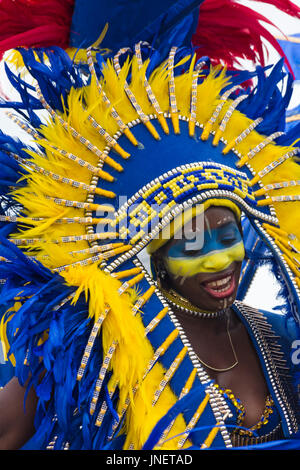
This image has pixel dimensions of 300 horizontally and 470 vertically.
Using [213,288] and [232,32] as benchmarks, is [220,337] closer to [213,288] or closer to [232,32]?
[213,288]

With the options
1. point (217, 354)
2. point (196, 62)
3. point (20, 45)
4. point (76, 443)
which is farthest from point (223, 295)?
point (20, 45)

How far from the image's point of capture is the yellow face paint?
1.93m

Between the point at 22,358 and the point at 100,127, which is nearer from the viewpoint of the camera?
the point at 22,358

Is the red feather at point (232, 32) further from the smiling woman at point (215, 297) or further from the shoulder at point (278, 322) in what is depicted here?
the shoulder at point (278, 322)

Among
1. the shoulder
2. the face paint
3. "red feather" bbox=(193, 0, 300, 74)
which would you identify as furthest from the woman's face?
"red feather" bbox=(193, 0, 300, 74)

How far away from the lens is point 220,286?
6.46ft

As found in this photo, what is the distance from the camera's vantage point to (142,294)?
6.29 ft

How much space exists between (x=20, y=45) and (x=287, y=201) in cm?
103

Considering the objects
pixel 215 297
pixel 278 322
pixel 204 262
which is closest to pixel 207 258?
pixel 204 262

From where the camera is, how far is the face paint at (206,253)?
6.33 feet

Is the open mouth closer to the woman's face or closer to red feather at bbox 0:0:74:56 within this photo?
the woman's face

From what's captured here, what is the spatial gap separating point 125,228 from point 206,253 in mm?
255

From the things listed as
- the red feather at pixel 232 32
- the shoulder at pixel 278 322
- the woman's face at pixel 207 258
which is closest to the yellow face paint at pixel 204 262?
the woman's face at pixel 207 258
